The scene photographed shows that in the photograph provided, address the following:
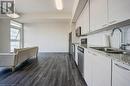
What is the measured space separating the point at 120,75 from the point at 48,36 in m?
10.3

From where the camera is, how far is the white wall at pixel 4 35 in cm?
816

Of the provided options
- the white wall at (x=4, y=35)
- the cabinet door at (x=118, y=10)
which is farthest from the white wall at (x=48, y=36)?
the cabinet door at (x=118, y=10)

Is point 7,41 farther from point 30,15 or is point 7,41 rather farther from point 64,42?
point 64,42

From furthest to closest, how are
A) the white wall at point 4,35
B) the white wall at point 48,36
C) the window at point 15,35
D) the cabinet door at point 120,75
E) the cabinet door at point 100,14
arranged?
the white wall at point 48,36 < the window at point 15,35 < the white wall at point 4,35 < the cabinet door at point 100,14 < the cabinet door at point 120,75

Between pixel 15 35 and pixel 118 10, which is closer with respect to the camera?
pixel 118 10

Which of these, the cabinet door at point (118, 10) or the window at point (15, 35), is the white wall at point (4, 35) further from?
the cabinet door at point (118, 10)

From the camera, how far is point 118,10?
1926mm

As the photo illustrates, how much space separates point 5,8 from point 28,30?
4854 millimetres

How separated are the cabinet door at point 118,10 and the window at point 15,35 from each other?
893cm

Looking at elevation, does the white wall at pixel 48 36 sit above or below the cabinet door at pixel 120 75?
above

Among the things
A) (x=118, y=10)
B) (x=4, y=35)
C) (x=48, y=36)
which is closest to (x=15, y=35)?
(x=4, y=35)

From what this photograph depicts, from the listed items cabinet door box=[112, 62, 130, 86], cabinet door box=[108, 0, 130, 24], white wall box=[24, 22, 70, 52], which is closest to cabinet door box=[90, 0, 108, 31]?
cabinet door box=[108, 0, 130, 24]

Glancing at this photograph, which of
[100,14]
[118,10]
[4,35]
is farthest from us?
[4,35]

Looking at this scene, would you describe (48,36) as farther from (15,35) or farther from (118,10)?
(118,10)
